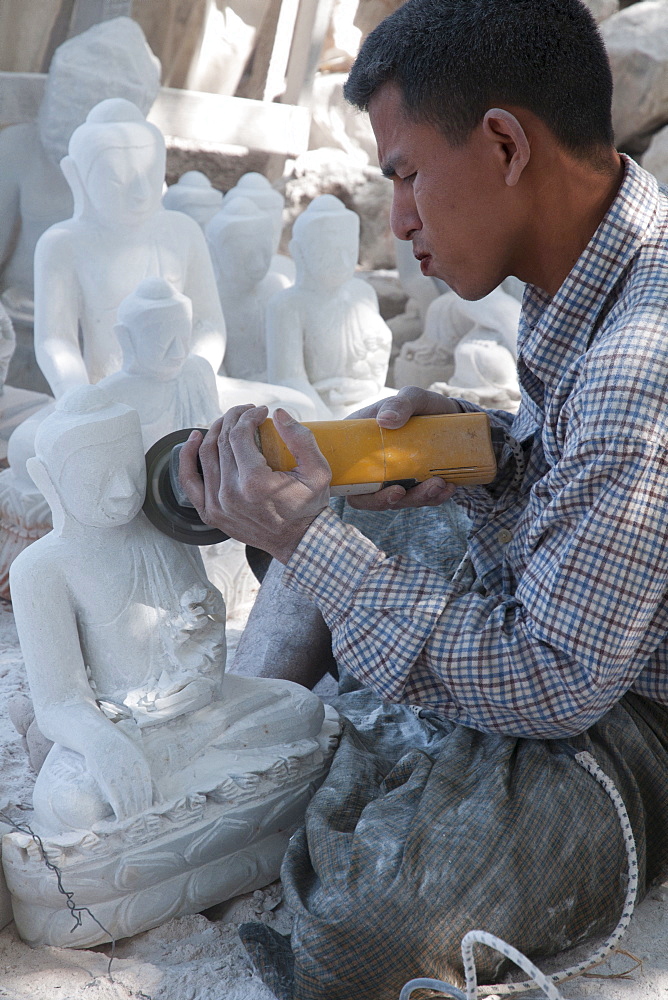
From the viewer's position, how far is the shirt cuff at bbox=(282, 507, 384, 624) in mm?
1667

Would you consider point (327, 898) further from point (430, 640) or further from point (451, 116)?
point (451, 116)

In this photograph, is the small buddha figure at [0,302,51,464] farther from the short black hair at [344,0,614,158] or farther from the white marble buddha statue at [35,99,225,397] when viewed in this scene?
the short black hair at [344,0,614,158]

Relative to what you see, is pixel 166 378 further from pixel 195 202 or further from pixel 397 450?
pixel 195 202

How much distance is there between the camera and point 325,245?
4.24 meters

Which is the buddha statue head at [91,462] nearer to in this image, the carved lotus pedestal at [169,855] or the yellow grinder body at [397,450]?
the yellow grinder body at [397,450]

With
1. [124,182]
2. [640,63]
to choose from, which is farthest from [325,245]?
[640,63]

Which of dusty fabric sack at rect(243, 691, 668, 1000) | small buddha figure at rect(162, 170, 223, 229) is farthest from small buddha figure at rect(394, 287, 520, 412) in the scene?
dusty fabric sack at rect(243, 691, 668, 1000)

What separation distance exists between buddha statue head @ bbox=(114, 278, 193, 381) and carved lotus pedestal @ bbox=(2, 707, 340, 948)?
1.46m

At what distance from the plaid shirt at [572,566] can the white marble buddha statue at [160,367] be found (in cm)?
145

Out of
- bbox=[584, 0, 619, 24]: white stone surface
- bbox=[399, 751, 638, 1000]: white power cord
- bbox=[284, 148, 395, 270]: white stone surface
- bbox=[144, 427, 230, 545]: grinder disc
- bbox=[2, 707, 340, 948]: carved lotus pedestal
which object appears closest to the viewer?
bbox=[399, 751, 638, 1000]: white power cord

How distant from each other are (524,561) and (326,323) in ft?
8.75

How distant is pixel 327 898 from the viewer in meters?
1.60

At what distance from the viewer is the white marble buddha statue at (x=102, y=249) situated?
3.61 metres

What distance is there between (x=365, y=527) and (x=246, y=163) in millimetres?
5356
